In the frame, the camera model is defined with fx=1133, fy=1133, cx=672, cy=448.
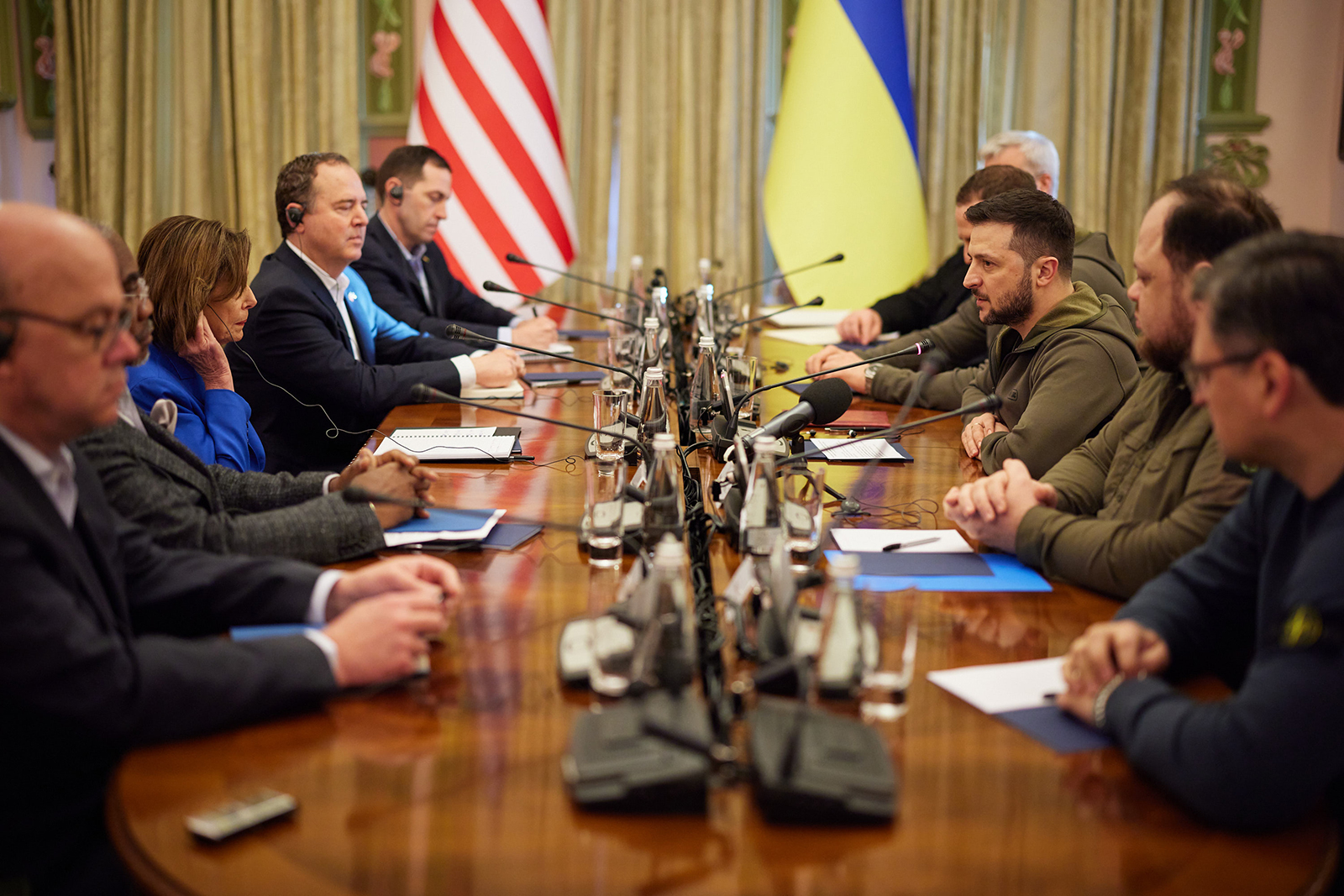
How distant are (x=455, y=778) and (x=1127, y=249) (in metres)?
5.59

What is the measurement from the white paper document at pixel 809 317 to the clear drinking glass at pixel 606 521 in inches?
108

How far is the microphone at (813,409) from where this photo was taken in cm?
215

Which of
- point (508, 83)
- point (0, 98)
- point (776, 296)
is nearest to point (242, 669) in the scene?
point (508, 83)

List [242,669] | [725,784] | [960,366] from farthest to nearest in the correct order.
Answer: [960,366] → [242,669] → [725,784]

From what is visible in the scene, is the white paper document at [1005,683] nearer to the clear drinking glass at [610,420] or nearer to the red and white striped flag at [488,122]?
the clear drinking glass at [610,420]

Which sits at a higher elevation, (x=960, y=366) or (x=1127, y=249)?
(x=1127, y=249)

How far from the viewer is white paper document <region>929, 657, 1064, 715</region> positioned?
1.30m

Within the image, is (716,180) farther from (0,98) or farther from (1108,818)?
(1108,818)

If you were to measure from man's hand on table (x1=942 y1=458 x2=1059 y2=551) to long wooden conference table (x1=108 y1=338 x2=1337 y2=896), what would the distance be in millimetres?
480

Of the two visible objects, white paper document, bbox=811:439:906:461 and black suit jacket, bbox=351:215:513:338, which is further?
black suit jacket, bbox=351:215:513:338

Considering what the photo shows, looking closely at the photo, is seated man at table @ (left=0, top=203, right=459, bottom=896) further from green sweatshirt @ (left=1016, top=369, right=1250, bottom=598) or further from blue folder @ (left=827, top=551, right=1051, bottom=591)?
green sweatshirt @ (left=1016, top=369, right=1250, bottom=598)

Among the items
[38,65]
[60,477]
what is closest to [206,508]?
[60,477]

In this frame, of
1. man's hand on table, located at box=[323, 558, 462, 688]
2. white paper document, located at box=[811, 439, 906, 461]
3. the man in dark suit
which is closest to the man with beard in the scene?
white paper document, located at box=[811, 439, 906, 461]

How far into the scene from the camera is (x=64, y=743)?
3.97ft
